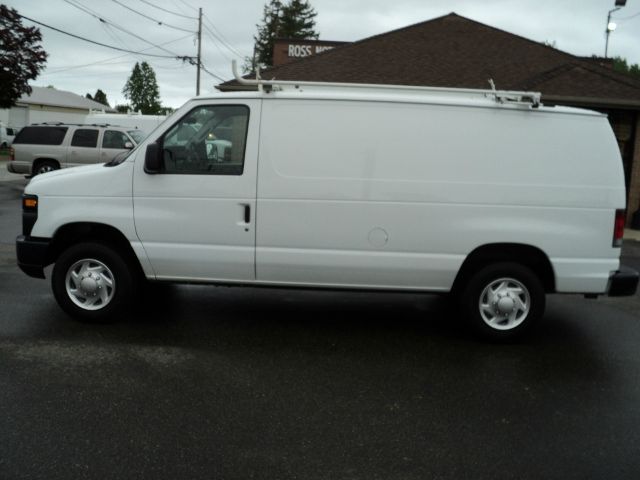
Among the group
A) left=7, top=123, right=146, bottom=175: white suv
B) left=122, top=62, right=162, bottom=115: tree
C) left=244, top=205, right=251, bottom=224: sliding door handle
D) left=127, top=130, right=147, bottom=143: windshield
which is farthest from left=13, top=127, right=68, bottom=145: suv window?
left=122, top=62, right=162, bottom=115: tree

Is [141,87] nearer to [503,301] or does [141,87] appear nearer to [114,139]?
[114,139]

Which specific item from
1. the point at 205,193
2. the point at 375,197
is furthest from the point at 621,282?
the point at 205,193

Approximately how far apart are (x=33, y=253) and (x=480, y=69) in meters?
13.7

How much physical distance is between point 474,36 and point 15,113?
1880 inches

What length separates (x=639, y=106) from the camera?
15.1 m

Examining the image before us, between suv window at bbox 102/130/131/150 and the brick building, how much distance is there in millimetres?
4402

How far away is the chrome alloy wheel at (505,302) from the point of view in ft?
19.4

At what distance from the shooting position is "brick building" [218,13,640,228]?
51.3 ft

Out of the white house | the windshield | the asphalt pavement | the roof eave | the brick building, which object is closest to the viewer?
the asphalt pavement

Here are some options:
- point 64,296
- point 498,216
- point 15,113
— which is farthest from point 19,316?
point 15,113

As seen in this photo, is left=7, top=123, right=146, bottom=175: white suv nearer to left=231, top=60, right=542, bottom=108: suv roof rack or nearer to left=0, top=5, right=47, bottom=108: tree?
left=0, top=5, right=47, bottom=108: tree

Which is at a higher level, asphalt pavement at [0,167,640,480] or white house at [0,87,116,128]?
white house at [0,87,116,128]

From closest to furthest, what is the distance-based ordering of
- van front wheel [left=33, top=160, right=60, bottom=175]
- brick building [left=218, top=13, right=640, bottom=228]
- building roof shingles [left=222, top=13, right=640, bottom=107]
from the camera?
brick building [left=218, top=13, right=640, bottom=228]
building roof shingles [left=222, top=13, right=640, bottom=107]
van front wheel [left=33, top=160, right=60, bottom=175]

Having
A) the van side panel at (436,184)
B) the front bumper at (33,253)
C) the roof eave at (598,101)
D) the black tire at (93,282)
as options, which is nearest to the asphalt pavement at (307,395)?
the black tire at (93,282)
